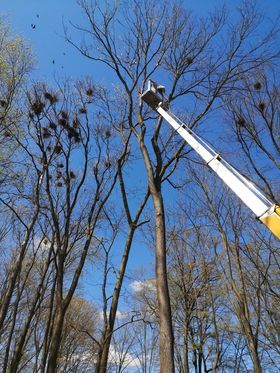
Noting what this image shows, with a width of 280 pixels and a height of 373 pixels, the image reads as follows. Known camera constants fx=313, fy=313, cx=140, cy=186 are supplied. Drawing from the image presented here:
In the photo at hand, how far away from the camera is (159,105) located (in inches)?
264

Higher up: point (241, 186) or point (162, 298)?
point (241, 186)

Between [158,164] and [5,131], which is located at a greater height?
[5,131]

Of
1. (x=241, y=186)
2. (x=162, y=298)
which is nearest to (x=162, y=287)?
(x=162, y=298)

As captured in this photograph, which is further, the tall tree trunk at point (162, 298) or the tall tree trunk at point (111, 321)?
the tall tree trunk at point (111, 321)

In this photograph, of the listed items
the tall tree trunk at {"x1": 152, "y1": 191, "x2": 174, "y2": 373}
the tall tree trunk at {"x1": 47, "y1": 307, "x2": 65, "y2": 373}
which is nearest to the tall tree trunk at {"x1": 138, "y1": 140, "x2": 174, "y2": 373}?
the tall tree trunk at {"x1": 152, "y1": 191, "x2": 174, "y2": 373}

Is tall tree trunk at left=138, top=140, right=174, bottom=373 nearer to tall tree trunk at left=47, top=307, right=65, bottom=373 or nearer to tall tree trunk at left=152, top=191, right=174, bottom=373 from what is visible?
tall tree trunk at left=152, top=191, right=174, bottom=373

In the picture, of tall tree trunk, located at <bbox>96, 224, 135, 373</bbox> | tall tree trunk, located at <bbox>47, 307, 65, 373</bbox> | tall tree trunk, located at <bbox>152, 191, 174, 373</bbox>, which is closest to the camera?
tall tree trunk, located at <bbox>152, 191, 174, 373</bbox>

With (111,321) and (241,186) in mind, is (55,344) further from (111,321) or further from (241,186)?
(241,186)

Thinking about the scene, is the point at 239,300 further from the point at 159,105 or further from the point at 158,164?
the point at 159,105

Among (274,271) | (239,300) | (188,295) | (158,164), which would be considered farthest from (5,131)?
(274,271)

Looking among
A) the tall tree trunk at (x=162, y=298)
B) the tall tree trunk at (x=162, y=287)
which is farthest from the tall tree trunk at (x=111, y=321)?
the tall tree trunk at (x=162, y=298)

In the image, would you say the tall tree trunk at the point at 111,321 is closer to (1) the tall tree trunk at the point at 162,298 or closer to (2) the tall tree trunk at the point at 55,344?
(2) the tall tree trunk at the point at 55,344

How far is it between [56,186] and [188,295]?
8.20 m

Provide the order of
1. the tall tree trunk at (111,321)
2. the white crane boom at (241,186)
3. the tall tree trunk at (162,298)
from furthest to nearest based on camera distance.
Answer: the tall tree trunk at (111,321)
the tall tree trunk at (162,298)
the white crane boom at (241,186)
